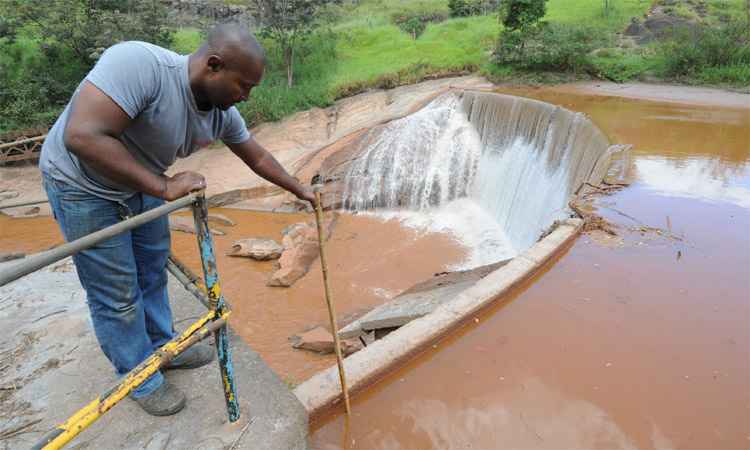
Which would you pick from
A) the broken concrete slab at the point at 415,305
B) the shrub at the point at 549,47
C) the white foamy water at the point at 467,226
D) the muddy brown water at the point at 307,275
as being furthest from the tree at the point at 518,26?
the broken concrete slab at the point at 415,305

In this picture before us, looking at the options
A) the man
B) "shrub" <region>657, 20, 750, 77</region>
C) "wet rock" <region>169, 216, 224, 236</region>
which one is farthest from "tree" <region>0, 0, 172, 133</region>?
"shrub" <region>657, 20, 750, 77</region>

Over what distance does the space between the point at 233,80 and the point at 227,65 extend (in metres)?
0.05

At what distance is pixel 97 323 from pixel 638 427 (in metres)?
2.63

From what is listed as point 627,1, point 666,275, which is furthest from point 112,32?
point 627,1

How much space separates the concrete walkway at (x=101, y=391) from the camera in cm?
194

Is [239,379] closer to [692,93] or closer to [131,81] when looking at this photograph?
[131,81]

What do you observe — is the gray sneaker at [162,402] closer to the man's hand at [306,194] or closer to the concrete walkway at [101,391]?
the concrete walkway at [101,391]

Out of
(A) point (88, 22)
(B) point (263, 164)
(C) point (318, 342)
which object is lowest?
(C) point (318, 342)

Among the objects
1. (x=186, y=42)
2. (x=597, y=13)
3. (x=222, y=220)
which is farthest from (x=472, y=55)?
(x=186, y=42)

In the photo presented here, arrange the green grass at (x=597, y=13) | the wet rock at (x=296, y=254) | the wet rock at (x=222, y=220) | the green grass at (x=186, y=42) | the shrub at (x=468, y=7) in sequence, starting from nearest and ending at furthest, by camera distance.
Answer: the wet rock at (x=296, y=254) < the wet rock at (x=222, y=220) < the green grass at (x=186, y=42) < the green grass at (x=597, y=13) < the shrub at (x=468, y=7)

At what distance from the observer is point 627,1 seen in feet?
57.7

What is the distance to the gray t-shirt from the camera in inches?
62.1

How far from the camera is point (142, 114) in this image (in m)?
1.68

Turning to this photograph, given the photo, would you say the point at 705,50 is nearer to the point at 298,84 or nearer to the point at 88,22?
the point at 298,84
